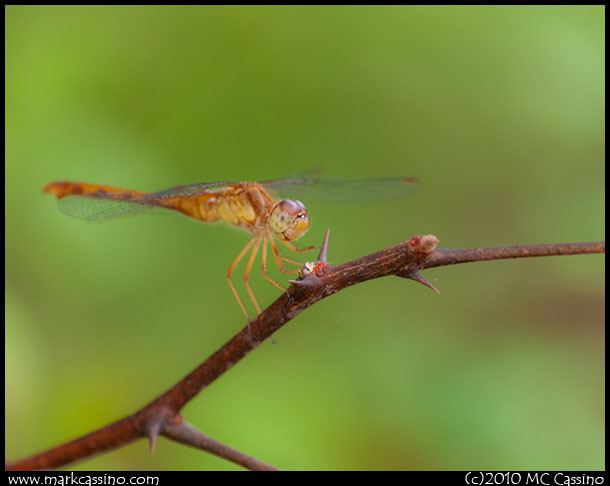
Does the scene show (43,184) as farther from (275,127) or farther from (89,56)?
(275,127)

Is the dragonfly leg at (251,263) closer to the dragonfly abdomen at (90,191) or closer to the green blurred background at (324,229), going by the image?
the green blurred background at (324,229)

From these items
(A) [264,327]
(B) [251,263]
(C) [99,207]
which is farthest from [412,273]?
(C) [99,207]

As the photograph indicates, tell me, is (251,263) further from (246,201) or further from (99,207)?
(99,207)

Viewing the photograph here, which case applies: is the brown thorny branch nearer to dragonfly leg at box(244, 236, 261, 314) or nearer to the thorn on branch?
the thorn on branch

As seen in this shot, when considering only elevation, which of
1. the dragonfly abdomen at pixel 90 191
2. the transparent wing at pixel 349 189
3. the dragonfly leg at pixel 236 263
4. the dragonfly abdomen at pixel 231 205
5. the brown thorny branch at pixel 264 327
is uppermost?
the transparent wing at pixel 349 189

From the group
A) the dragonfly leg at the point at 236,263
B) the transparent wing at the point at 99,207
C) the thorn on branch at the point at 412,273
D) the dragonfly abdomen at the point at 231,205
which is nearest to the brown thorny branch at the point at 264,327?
the thorn on branch at the point at 412,273

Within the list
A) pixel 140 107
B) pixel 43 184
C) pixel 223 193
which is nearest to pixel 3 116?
pixel 43 184
